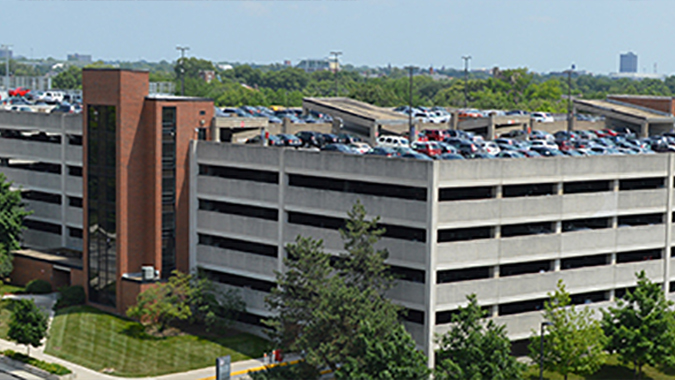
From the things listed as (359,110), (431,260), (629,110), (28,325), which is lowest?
(28,325)

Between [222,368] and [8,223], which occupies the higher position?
[8,223]

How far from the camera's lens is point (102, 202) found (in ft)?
252

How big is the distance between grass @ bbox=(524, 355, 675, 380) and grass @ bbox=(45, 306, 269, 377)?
2006 centimetres

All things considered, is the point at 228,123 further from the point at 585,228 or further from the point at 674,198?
the point at 674,198

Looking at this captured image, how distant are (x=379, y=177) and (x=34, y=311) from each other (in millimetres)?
26935

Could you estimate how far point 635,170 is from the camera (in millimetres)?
70688

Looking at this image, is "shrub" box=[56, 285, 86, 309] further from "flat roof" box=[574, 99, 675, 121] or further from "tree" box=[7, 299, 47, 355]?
"flat roof" box=[574, 99, 675, 121]

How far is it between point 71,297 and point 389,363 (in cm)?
3615

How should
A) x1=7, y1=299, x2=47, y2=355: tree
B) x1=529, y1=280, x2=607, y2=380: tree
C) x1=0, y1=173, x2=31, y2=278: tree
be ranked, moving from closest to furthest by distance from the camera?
x1=529, y1=280, x2=607, y2=380: tree < x1=7, y1=299, x2=47, y2=355: tree < x1=0, y1=173, x2=31, y2=278: tree

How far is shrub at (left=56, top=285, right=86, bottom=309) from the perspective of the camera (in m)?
78.0

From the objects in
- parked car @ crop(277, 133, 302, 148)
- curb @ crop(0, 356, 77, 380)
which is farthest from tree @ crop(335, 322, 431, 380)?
parked car @ crop(277, 133, 302, 148)

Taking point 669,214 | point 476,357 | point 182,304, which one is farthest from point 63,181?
point 669,214

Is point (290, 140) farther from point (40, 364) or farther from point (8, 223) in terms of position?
point (40, 364)

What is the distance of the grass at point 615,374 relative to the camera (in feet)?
214
